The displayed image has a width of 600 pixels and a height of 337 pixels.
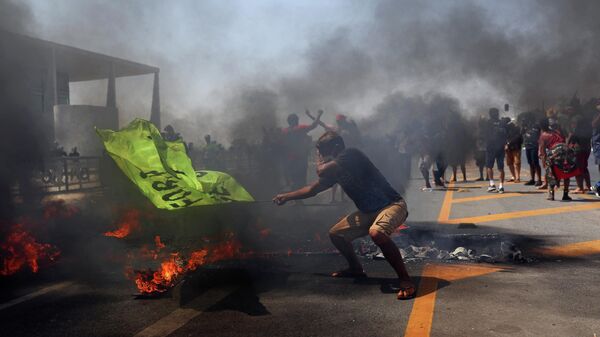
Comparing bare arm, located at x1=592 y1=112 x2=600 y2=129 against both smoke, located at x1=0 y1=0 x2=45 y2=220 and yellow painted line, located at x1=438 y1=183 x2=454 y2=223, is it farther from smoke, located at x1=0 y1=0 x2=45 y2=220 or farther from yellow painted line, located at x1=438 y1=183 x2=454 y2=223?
smoke, located at x1=0 y1=0 x2=45 y2=220

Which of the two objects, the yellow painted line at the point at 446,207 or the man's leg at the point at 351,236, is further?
the yellow painted line at the point at 446,207

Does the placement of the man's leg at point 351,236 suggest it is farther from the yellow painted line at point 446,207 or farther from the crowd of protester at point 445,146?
the crowd of protester at point 445,146

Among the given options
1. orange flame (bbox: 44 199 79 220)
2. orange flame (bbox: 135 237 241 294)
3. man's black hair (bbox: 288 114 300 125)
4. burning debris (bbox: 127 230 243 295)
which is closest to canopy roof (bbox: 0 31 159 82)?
orange flame (bbox: 44 199 79 220)

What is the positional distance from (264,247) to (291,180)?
4.15 meters

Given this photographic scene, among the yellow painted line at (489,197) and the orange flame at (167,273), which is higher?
the yellow painted line at (489,197)

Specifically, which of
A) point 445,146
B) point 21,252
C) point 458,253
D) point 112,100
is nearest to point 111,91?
point 112,100

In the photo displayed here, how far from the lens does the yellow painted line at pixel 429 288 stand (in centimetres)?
332

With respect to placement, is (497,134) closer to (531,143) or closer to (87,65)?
(531,143)

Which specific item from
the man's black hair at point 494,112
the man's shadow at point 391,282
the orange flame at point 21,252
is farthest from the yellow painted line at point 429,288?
the man's black hair at point 494,112

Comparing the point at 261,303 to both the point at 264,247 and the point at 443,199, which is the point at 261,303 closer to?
the point at 264,247

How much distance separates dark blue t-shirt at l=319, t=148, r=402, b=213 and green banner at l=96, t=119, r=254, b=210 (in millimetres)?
1187

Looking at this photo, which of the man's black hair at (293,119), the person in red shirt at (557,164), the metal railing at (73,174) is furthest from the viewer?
the metal railing at (73,174)

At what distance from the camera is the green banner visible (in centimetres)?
480

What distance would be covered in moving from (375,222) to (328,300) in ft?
2.49
